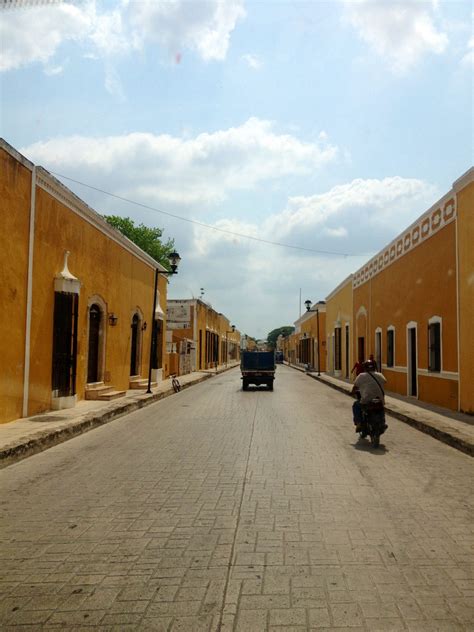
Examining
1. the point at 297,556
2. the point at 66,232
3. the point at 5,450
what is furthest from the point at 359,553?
the point at 66,232

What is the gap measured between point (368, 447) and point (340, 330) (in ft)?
88.0

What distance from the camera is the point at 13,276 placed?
425 inches

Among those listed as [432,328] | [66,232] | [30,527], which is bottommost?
[30,527]

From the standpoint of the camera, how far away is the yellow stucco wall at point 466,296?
12945 mm

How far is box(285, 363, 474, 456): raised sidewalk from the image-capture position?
372 inches

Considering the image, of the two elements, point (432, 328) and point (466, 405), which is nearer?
point (466, 405)

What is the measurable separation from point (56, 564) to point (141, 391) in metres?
16.4

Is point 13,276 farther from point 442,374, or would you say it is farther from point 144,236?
point 144,236

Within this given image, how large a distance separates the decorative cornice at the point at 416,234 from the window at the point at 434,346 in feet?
9.36

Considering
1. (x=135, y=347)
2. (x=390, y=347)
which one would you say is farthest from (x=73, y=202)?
(x=390, y=347)

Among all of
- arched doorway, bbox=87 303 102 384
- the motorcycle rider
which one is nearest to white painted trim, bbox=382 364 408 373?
the motorcycle rider

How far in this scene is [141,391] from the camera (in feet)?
66.2

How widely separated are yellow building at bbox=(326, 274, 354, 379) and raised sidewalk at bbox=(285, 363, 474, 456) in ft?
51.4

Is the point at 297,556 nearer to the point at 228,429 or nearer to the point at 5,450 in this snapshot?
the point at 5,450
